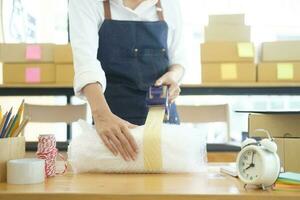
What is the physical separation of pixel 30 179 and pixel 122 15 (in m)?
0.62

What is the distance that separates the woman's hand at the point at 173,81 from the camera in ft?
3.41

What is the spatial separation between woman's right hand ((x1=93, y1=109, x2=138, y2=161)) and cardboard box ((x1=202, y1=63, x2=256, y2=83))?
1.57 m

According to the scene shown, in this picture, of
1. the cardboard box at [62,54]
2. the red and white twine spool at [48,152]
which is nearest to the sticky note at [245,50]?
the cardboard box at [62,54]

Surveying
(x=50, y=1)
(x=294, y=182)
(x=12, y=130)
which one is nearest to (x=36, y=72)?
(x=50, y=1)

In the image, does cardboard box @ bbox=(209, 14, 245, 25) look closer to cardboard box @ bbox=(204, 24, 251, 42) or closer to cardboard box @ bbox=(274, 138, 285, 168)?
cardboard box @ bbox=(204, 24, 251, 42)

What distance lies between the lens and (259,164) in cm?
69

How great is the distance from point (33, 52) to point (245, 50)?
53.9 inches

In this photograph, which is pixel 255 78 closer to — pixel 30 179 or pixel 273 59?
pixel 273 59

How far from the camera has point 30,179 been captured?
2.46 ft

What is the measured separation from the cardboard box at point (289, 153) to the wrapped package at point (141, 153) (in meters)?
0.19

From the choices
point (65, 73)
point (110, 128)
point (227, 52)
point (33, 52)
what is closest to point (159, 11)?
point (110, 128)

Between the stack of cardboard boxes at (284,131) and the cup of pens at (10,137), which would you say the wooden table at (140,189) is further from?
the stack of cardboard boxes at (284,131)

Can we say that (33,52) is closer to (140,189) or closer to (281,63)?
(281,63)

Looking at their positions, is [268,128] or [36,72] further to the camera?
[36,72]
